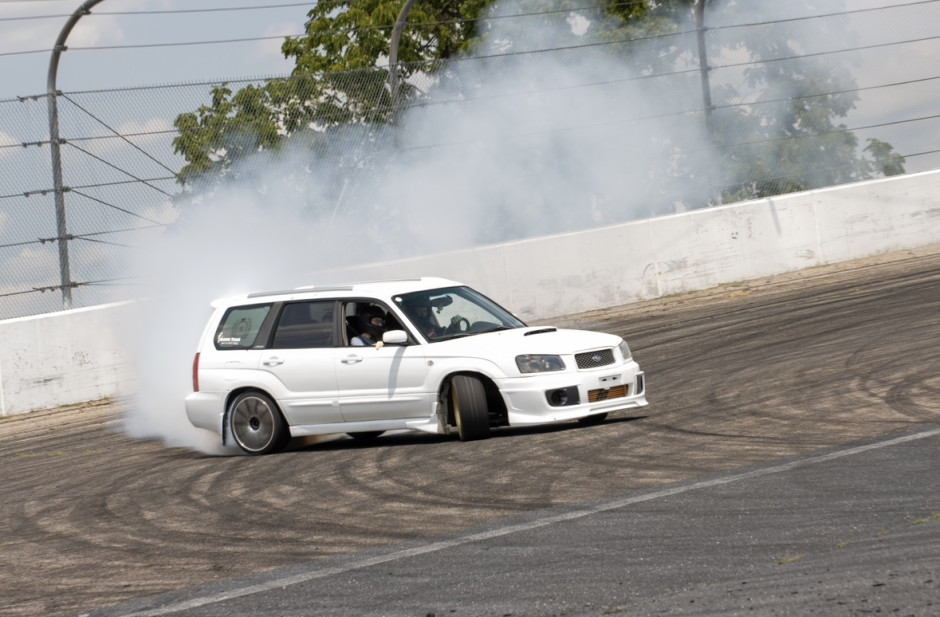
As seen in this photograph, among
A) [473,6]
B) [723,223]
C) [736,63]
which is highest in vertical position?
[473,6]

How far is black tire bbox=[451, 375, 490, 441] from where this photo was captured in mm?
11094

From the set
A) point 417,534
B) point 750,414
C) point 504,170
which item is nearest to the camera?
point 417,534

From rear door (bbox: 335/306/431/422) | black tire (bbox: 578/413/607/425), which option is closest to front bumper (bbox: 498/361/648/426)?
black tire (bbox: 578/413/607/425)

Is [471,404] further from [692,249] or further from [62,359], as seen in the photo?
[692,249]

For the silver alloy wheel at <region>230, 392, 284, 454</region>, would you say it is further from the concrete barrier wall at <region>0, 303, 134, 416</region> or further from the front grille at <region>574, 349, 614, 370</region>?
the concrete barrier wall at <region>0, 303, 134, 416</region>

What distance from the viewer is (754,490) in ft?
25.4

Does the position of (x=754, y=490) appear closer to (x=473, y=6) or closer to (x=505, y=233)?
(x=505, y=233)

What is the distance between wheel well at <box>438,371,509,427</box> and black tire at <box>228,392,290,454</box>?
5.06 ft

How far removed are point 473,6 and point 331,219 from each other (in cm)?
1945

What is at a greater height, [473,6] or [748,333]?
[473,6]

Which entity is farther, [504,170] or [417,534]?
[504,170]

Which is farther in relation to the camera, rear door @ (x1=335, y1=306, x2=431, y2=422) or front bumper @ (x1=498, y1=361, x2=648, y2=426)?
rear door @ (x1=335, y1=306, x2=431, y2=422)

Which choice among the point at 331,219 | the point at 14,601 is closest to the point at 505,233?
the point at 331,219

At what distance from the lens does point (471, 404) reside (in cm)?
1110
